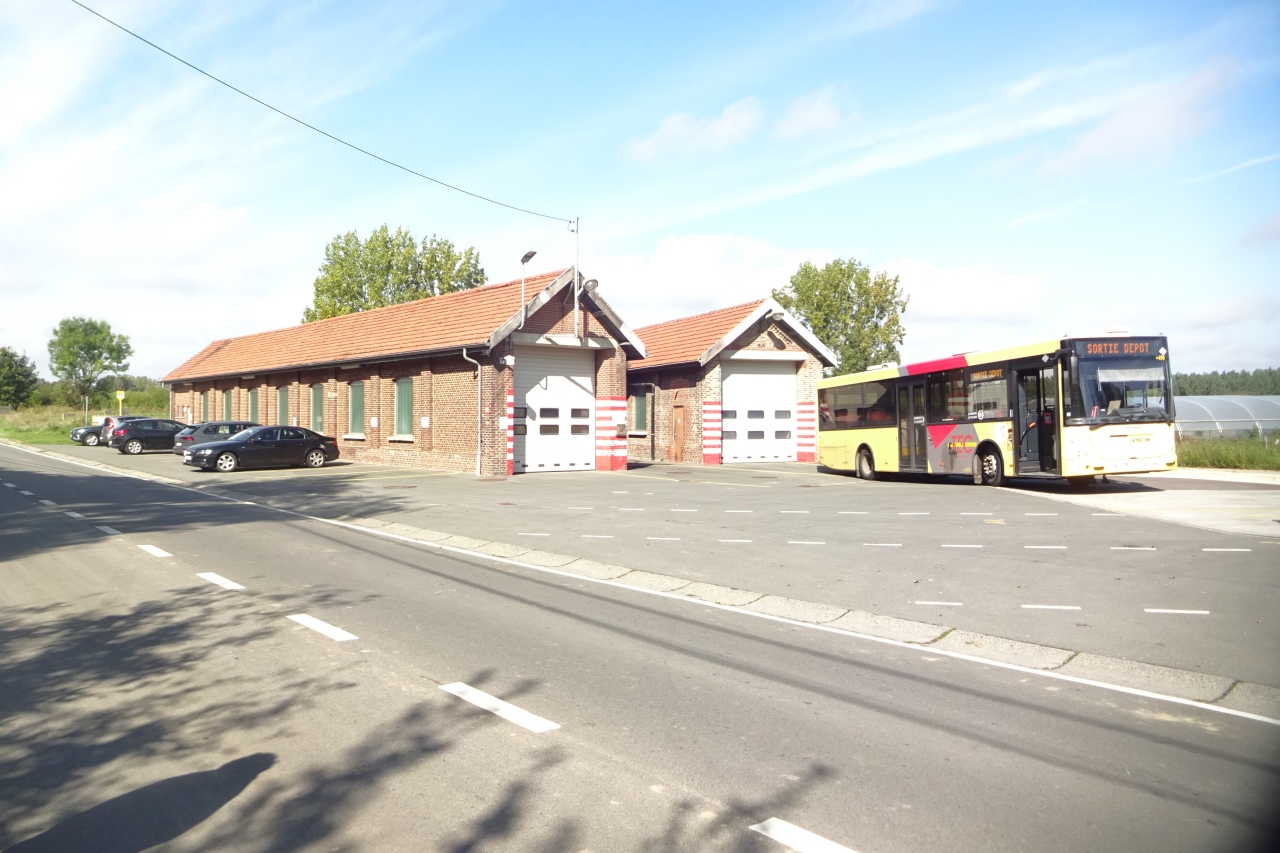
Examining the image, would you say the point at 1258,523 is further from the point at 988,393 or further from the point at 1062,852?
the point at 1062,852

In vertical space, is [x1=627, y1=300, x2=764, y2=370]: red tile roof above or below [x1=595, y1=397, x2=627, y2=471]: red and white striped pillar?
above

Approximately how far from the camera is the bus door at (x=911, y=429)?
2420 cm

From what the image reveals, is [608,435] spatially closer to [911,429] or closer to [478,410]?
[478,410]

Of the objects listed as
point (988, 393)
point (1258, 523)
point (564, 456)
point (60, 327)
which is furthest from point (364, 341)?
point (60, 327)

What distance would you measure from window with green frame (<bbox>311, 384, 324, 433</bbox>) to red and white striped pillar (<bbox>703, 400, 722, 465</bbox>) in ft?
49.0

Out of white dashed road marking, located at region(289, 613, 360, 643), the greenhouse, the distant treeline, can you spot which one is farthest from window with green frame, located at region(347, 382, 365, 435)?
the distant treeline

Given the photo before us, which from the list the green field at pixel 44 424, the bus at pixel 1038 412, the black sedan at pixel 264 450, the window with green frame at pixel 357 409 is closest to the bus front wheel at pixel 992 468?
the bus at pixel 1038 412

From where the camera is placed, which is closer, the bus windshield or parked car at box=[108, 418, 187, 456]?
the bus windshield

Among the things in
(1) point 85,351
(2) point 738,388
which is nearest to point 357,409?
(2) point 738,388

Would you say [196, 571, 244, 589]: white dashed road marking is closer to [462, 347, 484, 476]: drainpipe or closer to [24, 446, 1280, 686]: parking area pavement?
[24, 446, 1280, 686]: parking area pavement

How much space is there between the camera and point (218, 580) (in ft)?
34.6

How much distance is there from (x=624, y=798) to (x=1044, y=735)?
269cm

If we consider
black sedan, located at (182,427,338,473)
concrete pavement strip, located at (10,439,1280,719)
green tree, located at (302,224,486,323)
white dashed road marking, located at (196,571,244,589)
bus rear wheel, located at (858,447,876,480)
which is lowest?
concrete pavement strip, located at (10,439,1280,719)

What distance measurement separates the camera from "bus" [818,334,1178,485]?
Answer: 19.2m
